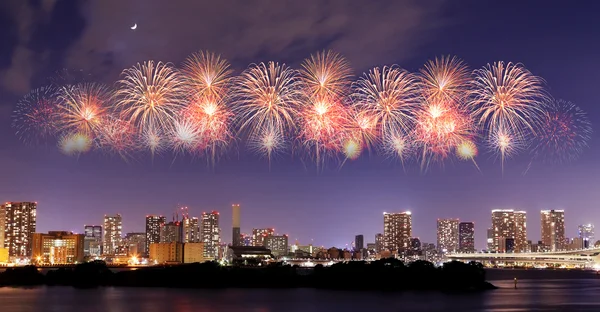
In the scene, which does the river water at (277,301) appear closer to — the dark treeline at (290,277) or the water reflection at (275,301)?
the water reflection at (275,301)

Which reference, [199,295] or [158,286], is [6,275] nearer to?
[158,286]

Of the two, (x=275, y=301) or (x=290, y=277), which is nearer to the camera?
(x=275, y=301)

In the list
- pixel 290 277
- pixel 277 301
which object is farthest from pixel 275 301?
pixel 290 277

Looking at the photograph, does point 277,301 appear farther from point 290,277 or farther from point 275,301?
point 290,277

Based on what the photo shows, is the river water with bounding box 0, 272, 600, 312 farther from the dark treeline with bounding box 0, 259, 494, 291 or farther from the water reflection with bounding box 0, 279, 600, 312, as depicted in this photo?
the dark treeline with bounding box 0, 259, 494, 291

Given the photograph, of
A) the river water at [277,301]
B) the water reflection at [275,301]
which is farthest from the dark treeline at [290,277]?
the river water at [277,301]
